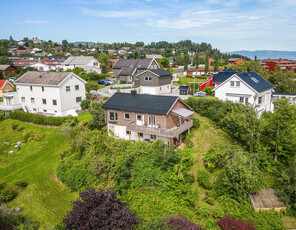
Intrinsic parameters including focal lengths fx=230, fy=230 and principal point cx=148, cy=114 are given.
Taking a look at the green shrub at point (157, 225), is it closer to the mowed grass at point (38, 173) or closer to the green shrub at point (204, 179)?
the green shrub at point (204, 179)

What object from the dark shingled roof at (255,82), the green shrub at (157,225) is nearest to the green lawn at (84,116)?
the dark shingled roof at (255,82)

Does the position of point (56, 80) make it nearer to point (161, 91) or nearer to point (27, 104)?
point (27, 104)

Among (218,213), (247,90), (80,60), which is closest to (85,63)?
(80,60)

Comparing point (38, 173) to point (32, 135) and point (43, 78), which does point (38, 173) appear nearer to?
point (32, 135)

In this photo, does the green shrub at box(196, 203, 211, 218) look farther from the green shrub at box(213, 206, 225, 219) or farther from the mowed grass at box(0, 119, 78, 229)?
the mowed grass at box(0, 119, 78, 229)

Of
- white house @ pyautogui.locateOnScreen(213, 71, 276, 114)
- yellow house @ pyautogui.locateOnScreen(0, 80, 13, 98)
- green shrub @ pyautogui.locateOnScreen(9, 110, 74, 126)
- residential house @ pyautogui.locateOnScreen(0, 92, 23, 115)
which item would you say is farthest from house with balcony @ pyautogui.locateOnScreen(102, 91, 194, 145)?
yellow house @ pyautogui.locateOnScreen(0, 80, 13, 98)
